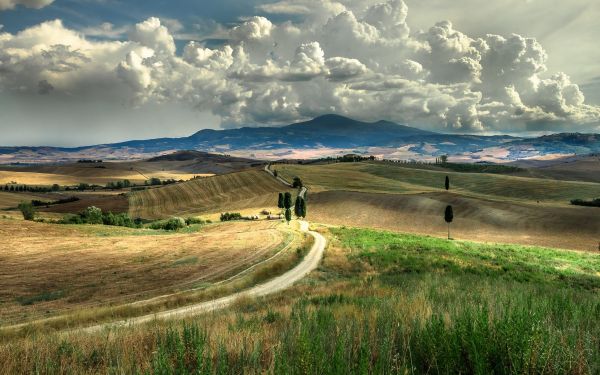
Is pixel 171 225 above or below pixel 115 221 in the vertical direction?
below

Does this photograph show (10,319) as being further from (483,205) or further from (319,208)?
(483,205)

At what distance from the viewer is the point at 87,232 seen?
72.3 metres

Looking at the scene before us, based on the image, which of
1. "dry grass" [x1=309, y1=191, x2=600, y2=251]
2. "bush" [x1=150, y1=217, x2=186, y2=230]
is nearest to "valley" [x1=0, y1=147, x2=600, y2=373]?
"dry grass" [x1=309, y1=191, x2=600, y2=251]

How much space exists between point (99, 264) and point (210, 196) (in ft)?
363

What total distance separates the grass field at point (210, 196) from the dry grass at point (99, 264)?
62099mm

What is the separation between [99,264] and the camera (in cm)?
4525

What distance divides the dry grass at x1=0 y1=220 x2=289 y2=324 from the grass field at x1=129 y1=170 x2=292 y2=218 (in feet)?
204

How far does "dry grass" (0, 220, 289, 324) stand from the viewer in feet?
104

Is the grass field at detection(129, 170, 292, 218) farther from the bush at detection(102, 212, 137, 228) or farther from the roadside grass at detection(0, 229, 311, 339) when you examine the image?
the roadside grass at detection(0, 229, 311, 339)

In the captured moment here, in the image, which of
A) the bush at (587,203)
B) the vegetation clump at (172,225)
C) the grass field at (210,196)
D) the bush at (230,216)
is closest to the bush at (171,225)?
the vegetation clump at (172,225)

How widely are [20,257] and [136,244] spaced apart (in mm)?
15258

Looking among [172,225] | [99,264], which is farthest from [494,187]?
[99,264]

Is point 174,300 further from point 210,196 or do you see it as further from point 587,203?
point 587,203

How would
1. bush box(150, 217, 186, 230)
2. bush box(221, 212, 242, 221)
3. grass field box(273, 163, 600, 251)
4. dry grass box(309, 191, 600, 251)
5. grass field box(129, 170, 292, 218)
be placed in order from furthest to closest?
grass field box(129, 170, 292, 218) → bush box(221, 212, 242, 221) → grass field box(273, 163, 600, 251) → dry grass box(309, 191, 600, 251) → bush box(150, 217, 186, 230)
